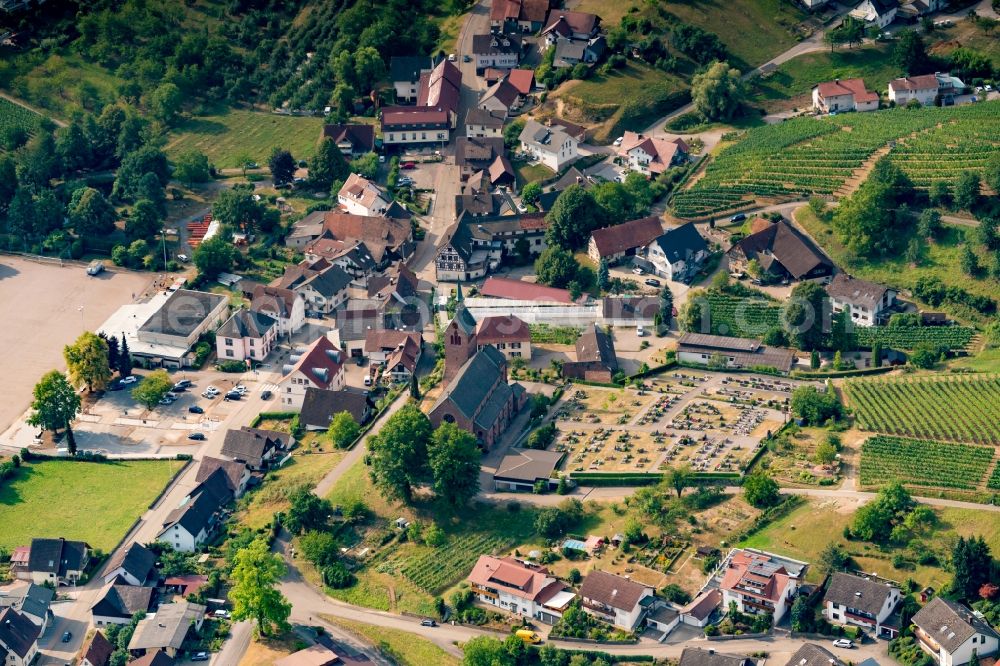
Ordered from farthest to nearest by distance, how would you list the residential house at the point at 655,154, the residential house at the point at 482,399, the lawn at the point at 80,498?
the residential house at the point at 655,154
the residential house at the point at 482,399
the lawn at the point at 80,498

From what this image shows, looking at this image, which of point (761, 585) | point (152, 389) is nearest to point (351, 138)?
point (152, 389)

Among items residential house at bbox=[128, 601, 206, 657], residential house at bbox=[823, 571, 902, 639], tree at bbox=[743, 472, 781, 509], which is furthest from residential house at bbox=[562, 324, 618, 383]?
residential house at bbox=[128, 601, 206, 657]

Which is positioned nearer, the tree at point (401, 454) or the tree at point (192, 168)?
the tree at point (401, 454)

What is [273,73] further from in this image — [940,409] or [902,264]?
[940,409]

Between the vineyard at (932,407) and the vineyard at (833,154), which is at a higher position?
the vineyard at (833,154)

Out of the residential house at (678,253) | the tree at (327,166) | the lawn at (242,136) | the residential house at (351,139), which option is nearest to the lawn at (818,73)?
the residential house at (678,253)

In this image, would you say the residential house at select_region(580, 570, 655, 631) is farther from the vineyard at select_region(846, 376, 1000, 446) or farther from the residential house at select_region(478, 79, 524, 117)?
the residential house at select_region(478, 79, 524, 117)

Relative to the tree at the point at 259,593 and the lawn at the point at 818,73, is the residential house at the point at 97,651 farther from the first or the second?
the lawn at the point at 818,73

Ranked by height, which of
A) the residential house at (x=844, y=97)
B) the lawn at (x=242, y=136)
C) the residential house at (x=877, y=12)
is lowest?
the lawn at (x=242, y=136)

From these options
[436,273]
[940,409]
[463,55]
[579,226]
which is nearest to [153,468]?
[436,273]
